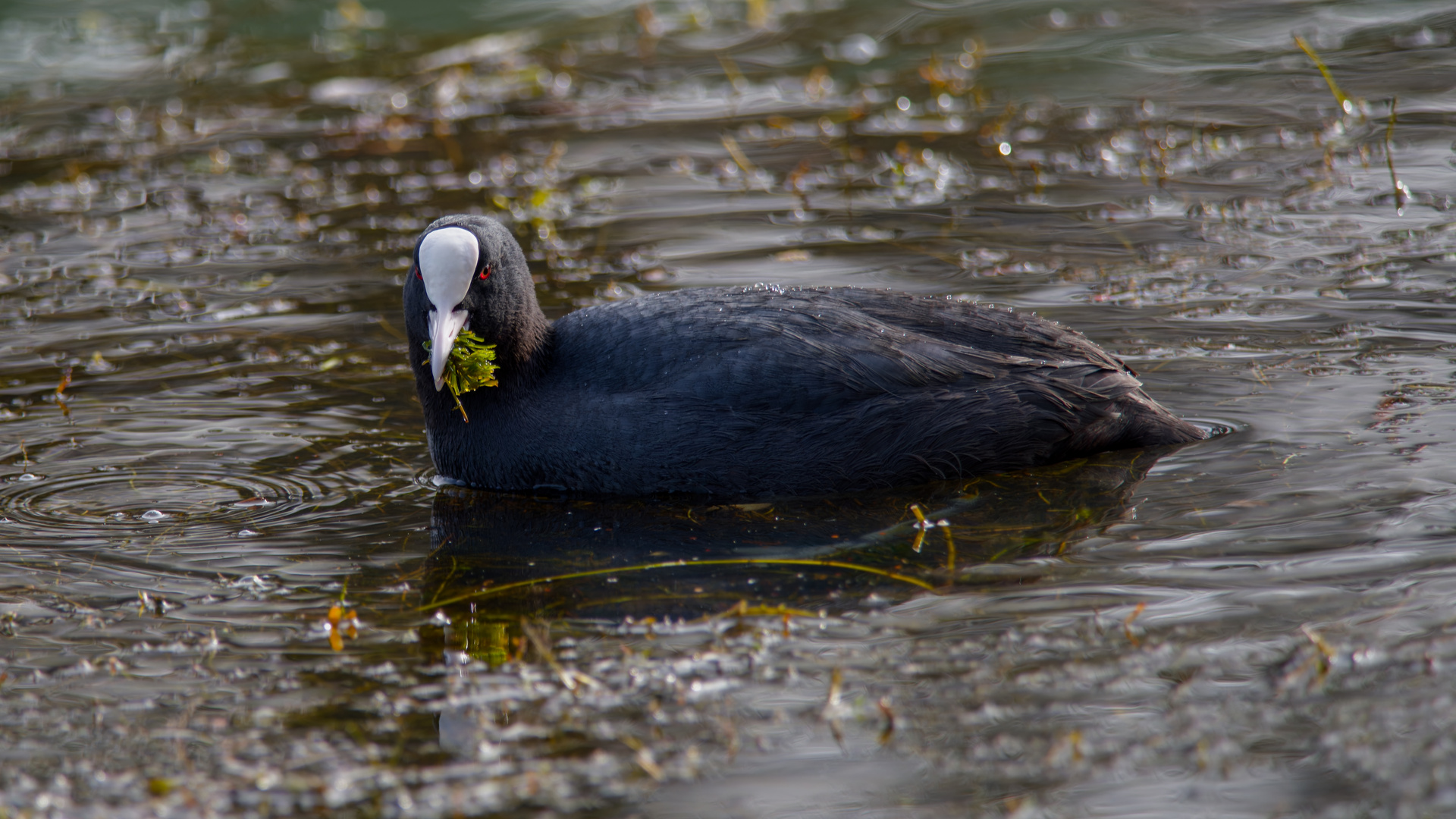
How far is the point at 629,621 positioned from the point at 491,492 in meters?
1.26

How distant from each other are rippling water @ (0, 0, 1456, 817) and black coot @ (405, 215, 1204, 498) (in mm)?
131

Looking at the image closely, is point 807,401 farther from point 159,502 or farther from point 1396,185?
point 1396,185

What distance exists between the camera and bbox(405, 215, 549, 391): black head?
4.48m

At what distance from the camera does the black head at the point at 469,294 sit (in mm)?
4484

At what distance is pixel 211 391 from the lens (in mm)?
5840

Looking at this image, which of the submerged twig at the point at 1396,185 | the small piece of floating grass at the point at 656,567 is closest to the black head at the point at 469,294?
the small piece of floating grass at the point at 656,567

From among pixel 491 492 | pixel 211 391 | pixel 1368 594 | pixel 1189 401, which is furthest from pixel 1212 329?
pixel 211 391

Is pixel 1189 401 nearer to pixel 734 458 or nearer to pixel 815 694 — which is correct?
pixel 734 458

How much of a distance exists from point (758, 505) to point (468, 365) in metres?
1.05

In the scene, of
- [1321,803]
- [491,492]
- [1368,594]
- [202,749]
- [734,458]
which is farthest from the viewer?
[491,492]

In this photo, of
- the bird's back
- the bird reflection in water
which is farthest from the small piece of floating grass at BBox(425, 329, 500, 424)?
the bird reflection in water

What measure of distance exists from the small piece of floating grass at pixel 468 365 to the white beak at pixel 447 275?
0.20ft

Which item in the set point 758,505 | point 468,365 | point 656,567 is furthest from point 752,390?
point 468,365

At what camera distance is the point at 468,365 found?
15.1 ft
